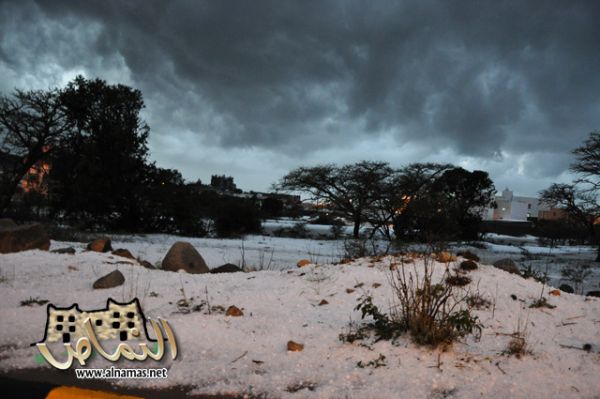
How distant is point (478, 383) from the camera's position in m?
2.44

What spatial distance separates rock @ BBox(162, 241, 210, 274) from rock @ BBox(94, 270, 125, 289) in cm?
202

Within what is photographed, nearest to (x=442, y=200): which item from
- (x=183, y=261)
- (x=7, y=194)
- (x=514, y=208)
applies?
(x=183, y=261)

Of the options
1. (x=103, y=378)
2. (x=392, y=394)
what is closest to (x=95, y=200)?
(x=103, y=378)

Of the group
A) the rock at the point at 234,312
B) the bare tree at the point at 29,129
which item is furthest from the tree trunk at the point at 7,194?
the rock at the point at 234,312

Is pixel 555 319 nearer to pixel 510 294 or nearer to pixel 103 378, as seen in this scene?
pixel 510 294

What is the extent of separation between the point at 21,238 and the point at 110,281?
135 inches

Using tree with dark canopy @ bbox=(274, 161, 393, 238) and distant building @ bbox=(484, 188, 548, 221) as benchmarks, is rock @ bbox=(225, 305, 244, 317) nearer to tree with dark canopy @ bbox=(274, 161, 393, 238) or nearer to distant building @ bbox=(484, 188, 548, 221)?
tree with dark canopy @ bbox=(274, 161, 393, 238)

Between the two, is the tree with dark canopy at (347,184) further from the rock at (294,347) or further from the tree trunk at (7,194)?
the rock at (294,347)

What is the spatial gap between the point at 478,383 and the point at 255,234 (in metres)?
19.7

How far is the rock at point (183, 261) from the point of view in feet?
23.2

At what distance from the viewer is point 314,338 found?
329cm

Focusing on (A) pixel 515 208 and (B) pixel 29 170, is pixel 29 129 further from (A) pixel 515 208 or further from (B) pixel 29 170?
(A) pixel 515 208

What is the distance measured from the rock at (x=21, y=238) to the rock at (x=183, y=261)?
7.85ft

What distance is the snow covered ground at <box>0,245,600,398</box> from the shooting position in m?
2.45
